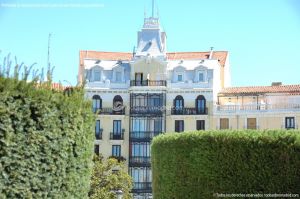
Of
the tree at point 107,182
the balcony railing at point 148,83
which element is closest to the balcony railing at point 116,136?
the balcony railing at point 148,83

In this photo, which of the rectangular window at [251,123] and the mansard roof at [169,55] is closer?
the rectangular window at [251,123]

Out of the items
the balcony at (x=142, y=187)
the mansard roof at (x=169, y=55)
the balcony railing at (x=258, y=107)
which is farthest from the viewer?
the mansard roof at (x=169, y=55)

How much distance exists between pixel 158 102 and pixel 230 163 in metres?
46.4

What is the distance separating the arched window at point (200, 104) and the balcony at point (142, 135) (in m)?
5.18

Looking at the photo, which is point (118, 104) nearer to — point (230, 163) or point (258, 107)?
point (258, 107)

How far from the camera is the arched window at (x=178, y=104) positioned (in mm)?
67250

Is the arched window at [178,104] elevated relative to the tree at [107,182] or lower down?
elevated

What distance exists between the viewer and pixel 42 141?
1393 centimetres

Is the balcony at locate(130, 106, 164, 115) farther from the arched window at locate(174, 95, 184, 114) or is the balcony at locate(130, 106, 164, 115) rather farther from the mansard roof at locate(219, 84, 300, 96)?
the mansard roof at locate(219, 84, 300, 96)

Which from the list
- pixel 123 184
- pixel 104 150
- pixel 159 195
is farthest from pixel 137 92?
pixel 159 195

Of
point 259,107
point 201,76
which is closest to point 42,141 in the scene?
point 259,107

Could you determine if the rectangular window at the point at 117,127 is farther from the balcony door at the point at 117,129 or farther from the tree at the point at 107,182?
the tree at the point at 107,182

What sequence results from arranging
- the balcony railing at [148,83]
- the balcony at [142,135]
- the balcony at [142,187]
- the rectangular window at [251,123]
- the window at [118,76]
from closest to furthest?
1. the balcony at [142,187]
2. the rectangular window at [251,123]
3. the balcony at [142,135]
4. the balcony railing at [148,83]
5. the window at [118,76]

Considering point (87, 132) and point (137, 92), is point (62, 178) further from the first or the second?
point (137, 92)
